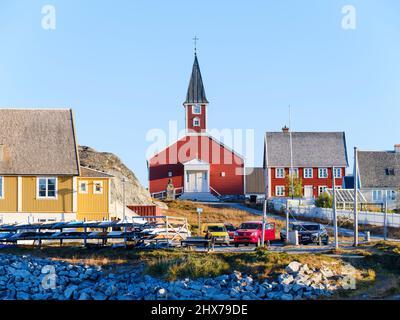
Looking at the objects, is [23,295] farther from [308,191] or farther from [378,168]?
[308,191]

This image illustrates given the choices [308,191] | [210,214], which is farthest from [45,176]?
[308,191]

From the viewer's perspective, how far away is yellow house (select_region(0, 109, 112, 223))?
5366cm

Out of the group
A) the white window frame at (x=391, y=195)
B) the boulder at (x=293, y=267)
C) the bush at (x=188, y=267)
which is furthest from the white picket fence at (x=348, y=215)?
the bush at (x=188, y=267)

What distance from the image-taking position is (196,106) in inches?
3858

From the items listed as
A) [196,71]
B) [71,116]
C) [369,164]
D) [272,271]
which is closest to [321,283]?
[272,271]

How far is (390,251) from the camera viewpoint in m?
A: 38.8

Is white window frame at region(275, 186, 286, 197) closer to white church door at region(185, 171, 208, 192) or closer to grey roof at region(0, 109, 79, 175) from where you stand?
white church door at region(185, 171, 208, 192)

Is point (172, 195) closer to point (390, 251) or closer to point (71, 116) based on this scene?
point (71, 116)

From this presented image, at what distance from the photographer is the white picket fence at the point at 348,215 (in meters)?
54.8

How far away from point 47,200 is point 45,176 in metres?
1.48

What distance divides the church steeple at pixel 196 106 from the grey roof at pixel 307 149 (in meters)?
7.50

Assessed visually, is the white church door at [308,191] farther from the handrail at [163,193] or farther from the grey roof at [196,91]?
the grey roof at [196,91]

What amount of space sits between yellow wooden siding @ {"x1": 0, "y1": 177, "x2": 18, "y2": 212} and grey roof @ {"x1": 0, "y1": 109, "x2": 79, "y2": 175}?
527 mm

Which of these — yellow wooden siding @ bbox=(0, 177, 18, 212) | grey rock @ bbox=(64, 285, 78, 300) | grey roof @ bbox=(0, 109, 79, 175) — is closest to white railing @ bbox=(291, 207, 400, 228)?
grey roof @ bbox=(0, 109, 79, 175)
